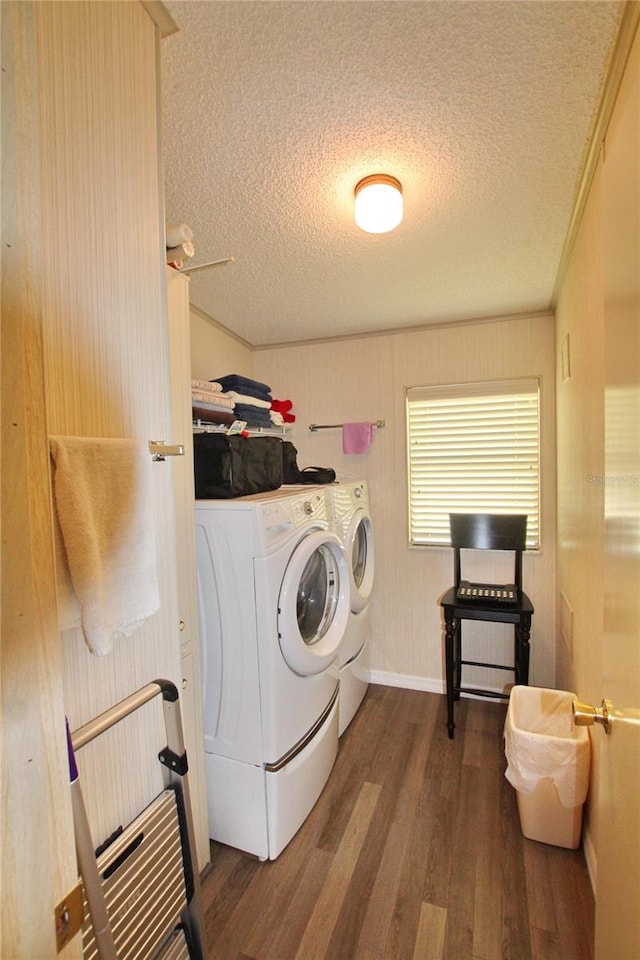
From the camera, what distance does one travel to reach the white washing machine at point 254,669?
1.43 m

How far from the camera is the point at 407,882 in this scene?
142 centimetres

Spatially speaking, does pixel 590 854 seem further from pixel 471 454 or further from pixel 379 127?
pixel 379 127

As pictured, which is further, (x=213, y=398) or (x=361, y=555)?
(x=361, y=555)

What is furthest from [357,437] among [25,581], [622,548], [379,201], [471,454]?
[25,581]

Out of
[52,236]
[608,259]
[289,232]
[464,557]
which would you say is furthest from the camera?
[464,557]

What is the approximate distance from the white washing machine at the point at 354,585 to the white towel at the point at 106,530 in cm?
132

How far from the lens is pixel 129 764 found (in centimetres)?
84

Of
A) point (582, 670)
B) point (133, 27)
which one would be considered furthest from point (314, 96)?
point (582, 670)

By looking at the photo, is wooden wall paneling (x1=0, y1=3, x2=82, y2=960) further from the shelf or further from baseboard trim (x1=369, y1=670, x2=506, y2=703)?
baseboard trim (x1=369, y1=670, x2=506, y2=703)

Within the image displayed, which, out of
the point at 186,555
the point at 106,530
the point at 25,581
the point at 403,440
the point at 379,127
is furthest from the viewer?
the point at 403,440

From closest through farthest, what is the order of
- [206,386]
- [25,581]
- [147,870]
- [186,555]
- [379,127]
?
[25,581], [147,870], [379,127], [186,555], [206,386]

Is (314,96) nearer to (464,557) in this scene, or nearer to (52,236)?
(52,236)

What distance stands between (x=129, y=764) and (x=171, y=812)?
0.59ft

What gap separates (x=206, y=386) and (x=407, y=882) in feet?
6.88
